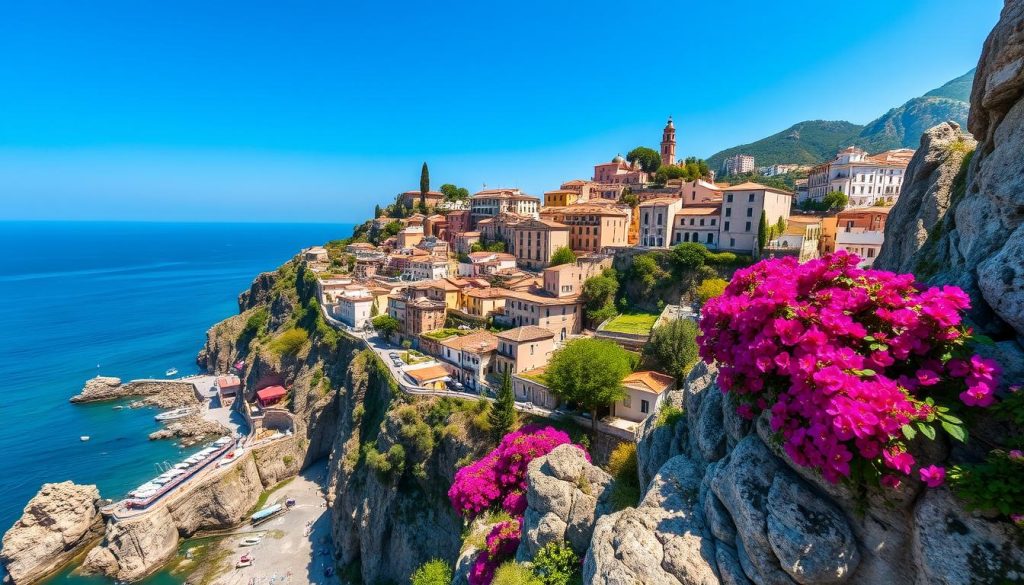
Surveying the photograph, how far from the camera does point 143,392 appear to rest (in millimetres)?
70062

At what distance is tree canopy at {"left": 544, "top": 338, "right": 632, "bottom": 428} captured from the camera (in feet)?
96.0

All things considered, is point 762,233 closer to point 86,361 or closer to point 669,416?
point 669,416

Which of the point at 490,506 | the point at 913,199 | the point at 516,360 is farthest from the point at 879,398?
the point at 516,360

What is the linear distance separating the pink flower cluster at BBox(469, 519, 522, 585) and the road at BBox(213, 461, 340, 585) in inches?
1040

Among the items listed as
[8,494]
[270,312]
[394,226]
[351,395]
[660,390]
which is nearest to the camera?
[660,390]

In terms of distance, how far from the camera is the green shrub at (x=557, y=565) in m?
13.3

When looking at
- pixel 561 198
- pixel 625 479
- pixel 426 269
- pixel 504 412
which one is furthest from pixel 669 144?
pixel 625 479

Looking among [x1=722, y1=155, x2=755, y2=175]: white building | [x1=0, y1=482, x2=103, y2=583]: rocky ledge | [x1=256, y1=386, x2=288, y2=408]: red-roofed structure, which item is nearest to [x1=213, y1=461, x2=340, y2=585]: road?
[x1=0, y1=482, x2=103, y2=583]: rocky ledge

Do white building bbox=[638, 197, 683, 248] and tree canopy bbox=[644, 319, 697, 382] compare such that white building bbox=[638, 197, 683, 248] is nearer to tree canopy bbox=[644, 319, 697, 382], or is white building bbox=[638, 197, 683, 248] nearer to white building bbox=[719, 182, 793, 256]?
white building bbox=[719, 182, 793, 256]

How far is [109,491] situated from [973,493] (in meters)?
63.8

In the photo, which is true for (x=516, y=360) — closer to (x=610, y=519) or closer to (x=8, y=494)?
(x=610, y=519)

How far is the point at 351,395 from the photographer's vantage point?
47.6 meters

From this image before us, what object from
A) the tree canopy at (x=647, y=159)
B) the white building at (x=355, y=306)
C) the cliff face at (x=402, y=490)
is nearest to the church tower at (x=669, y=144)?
the tree canopy at (x=647, y=159)

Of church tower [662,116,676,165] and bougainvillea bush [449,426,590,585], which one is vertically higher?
church tower [662,116,676,165]
